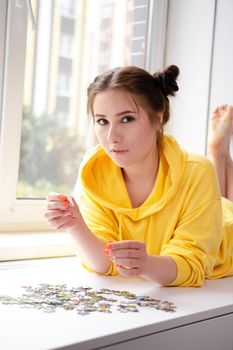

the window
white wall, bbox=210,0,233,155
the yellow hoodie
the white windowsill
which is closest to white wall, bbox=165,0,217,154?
white wall, bbox=210,0,233,155

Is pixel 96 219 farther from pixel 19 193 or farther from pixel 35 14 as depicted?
pixel 35 14

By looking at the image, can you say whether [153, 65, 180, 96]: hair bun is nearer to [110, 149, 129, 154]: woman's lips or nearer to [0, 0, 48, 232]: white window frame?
[110, 149, 129, 154]: woman's lips

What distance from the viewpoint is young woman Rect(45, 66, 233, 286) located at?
1.26 metres

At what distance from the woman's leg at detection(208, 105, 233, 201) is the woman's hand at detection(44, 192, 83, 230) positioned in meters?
0.83

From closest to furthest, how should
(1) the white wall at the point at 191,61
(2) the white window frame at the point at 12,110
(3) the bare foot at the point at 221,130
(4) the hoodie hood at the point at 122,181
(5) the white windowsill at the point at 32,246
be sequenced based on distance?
(4) the hoodie hood at the point at 122,181 < (5) the white windowsill at the point at 32,246 < (2) the white window frame at the point at 12,110 < (3) the bare foot at the point at 221,130 < (1) the white wall at the point at 191,61

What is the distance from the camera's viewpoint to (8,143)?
166 centimetres

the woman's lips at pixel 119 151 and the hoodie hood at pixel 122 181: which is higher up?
the woman's lips at pixel 119 151

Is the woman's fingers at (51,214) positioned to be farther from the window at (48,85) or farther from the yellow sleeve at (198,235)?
the window at (48,85)

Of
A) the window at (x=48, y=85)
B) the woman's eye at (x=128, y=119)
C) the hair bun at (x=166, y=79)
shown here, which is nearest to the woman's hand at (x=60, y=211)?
the woman's eye at (x=128, y=119)

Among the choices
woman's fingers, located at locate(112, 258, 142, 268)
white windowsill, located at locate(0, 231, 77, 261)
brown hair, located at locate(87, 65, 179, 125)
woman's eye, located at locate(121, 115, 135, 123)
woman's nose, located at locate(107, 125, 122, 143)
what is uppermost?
brown hair, located at locate(87, 65, 179, 125)

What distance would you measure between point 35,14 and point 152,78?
0.59 metres

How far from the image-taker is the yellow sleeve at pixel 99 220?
139 cm

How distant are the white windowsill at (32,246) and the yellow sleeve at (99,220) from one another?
9 centimetres

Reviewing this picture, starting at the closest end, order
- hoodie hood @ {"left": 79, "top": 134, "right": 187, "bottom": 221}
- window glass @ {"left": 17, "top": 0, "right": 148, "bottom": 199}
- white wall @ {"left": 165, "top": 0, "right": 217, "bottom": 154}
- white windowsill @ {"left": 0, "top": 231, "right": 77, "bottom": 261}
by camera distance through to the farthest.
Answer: hoodie hood @ {"left": 79, "top": 134, "right": 187, "bottom": 221}, white windowsill @ {"left": 0, "top": 231, "right": 77, "bottom": 261}, window glass @ {"left": 17, "top": 0, "right": 148, "bottom": 199}, white wall @ {"left": 165, "top": 0, "right": 217, "bottom": 154}
